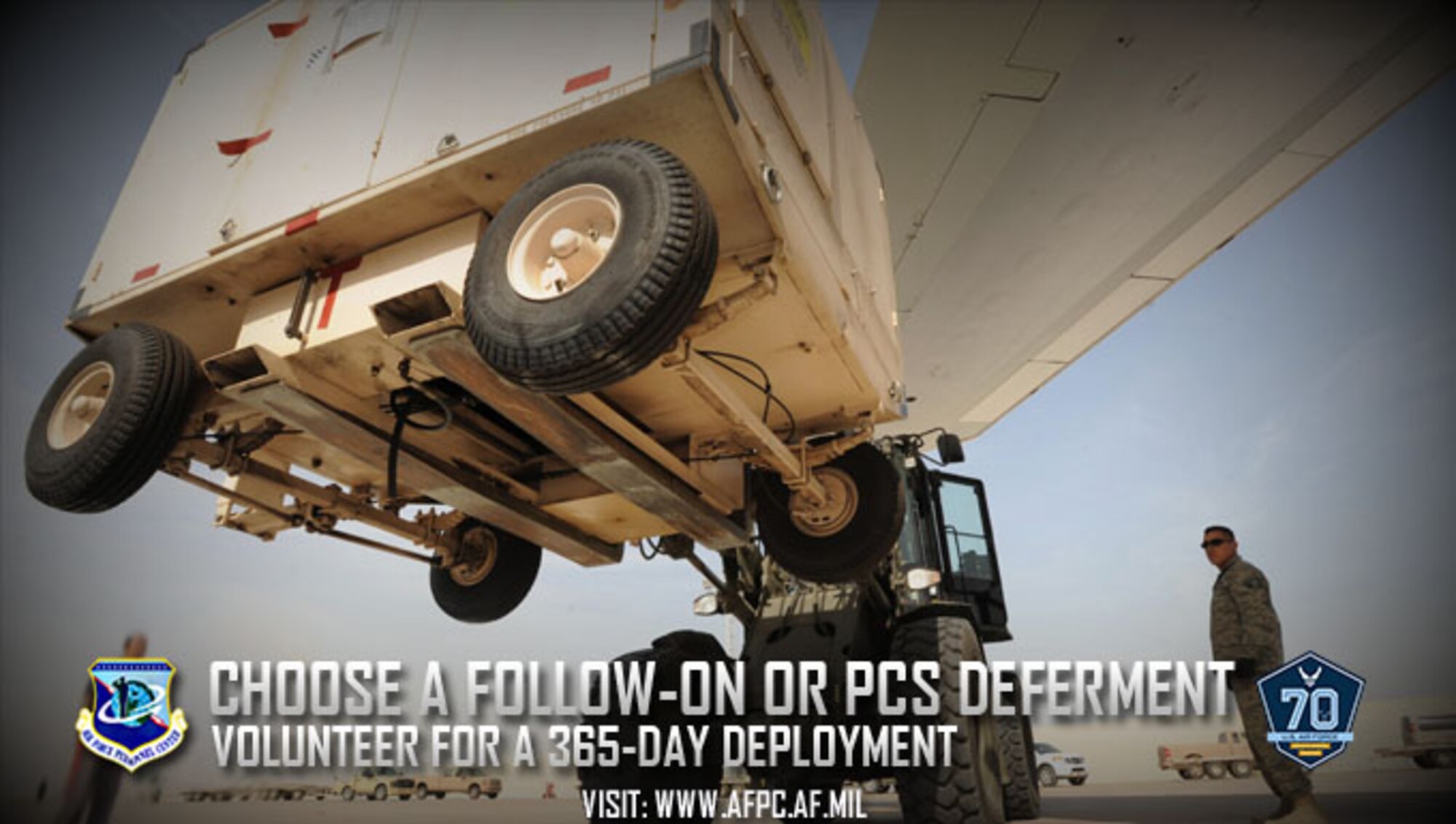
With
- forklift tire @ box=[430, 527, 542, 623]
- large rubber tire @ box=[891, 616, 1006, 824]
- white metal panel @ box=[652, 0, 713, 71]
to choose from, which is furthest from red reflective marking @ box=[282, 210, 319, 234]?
large rubber tire @ box=[891, 616, 1006, 824]

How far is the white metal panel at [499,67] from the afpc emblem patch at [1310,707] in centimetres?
508

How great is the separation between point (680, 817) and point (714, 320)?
319 centimetres

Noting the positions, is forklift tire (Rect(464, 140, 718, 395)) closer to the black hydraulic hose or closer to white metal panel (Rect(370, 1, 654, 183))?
white metal panel (Rect(370, 1, 654, 183))

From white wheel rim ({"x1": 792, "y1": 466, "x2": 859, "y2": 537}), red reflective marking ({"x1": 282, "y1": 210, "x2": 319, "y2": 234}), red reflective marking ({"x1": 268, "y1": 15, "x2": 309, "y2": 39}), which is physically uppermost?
red reflective marking ({"x1": 268, "y1": 15, "x2": 309, "y2": 39})

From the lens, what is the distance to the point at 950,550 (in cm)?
535

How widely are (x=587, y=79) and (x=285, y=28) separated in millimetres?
2029

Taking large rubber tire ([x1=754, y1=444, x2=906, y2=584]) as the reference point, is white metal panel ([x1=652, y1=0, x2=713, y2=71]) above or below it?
above

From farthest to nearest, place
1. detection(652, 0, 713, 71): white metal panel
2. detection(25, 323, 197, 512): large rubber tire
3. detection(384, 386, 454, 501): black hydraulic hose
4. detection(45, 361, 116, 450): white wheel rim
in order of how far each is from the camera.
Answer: detection(384, 386, 454, 501): black hydraulic hose → detection(45, 361, 116, 450): white wheel rim → detection(25, 323, 197, 512): large rubber tire → detection(652, 0, 713, 71): white metal panel

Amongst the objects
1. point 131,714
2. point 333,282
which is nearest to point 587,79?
point 333,282

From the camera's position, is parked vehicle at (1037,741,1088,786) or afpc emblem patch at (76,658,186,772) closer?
afpc emblem patch at (76,658,186,772)

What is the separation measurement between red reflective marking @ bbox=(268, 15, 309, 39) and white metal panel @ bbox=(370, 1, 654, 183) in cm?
90

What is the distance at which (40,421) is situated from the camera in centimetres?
269

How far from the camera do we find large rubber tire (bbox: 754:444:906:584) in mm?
3801

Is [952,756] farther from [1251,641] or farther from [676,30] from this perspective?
[676,30]
